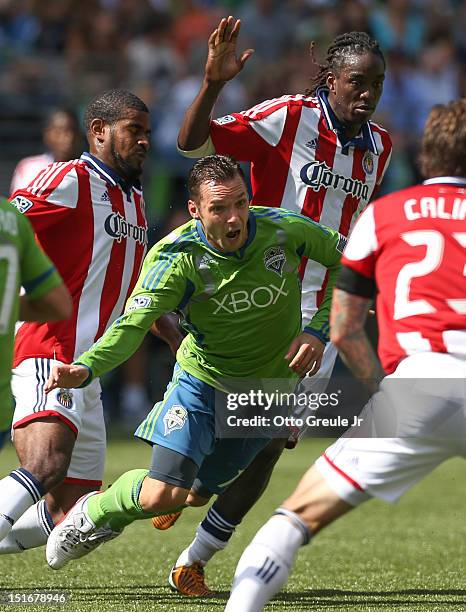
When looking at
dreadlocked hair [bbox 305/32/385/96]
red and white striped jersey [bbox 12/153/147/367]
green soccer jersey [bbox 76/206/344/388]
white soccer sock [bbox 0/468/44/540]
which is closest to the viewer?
green soccer jersey [bbox 76/206/344/388]

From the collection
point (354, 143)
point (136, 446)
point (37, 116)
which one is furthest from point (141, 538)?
point (37, 116)

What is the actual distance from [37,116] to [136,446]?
466cm

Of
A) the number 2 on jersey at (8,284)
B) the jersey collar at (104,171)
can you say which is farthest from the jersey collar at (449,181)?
the jersey collar at (104,171)

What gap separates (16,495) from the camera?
6.08 meters

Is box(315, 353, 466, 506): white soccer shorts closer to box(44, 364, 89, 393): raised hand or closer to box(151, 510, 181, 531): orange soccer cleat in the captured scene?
box(44, 364, 89, 393): raised hand

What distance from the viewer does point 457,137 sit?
4750mm

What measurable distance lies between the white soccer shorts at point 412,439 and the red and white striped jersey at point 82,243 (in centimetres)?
243

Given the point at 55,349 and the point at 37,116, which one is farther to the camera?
the point at 37,116

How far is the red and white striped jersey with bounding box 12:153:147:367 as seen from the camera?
6586 millimetres

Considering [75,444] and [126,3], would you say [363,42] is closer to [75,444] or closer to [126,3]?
[75,444]

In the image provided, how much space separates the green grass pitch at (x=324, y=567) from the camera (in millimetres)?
6168

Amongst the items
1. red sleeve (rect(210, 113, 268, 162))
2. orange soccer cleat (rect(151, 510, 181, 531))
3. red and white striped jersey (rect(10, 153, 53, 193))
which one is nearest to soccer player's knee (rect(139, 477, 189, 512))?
orange soccer cleat (rect(151, 510, 181, 531))

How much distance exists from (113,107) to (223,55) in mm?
803

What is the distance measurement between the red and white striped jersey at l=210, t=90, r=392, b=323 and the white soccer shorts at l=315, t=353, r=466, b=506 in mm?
2577
